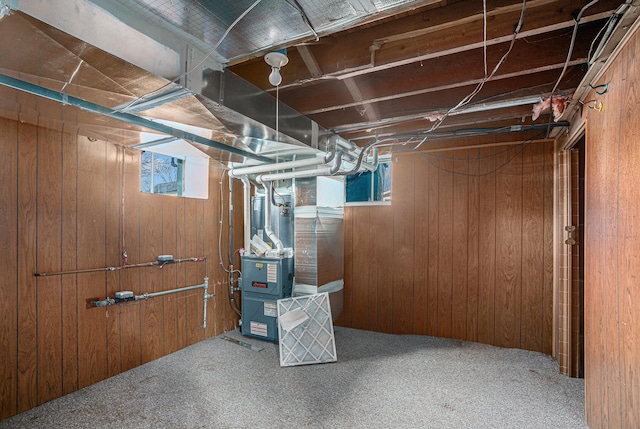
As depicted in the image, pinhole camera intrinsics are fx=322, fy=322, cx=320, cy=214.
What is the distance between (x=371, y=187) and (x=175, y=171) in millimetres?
2245

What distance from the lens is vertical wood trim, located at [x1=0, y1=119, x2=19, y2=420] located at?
2.09 meters

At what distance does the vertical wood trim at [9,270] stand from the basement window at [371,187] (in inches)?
122

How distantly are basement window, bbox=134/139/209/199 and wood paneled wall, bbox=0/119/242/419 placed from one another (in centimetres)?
12

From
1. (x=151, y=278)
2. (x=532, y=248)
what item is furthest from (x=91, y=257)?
(x=532, y=248)

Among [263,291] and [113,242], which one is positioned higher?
[113,242]

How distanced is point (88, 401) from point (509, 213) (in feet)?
12.9

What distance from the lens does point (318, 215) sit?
347 centimetres

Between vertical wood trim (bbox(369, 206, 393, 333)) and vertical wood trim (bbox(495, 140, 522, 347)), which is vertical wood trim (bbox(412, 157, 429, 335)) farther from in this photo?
vertical wood trim (bbox(495, 140, 522, 347))

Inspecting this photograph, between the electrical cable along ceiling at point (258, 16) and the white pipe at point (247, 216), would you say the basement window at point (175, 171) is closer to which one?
the white pipe at point (247, 216)

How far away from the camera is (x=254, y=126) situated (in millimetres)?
2205

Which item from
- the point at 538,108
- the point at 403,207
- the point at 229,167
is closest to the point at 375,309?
the point at 403,207

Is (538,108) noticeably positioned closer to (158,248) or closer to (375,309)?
(375,309)

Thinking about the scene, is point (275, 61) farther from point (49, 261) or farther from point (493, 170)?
point (493, 170)

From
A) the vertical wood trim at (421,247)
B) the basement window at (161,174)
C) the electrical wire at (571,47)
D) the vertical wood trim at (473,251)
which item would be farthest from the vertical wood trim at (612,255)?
the basement window at (161,174)
